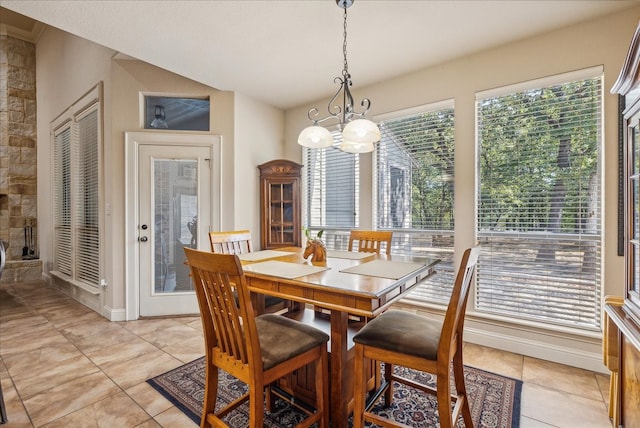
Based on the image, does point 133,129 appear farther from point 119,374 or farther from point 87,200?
point 119,374

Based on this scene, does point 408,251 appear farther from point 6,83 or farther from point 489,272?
point 6,83

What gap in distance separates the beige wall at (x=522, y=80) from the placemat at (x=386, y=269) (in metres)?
1.25

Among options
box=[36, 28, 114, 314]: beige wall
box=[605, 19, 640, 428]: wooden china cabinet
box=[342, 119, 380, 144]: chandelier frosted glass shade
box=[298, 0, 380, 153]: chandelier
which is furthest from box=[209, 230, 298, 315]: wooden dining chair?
box=[36, 28, 114, 314]: beige wall

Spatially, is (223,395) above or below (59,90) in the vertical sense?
below

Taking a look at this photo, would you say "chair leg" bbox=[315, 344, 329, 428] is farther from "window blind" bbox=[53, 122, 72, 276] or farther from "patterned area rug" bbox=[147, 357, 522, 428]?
"window blind" bbox=[53, 122, 72, 276]

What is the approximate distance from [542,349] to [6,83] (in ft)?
27.2

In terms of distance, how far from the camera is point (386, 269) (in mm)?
1870

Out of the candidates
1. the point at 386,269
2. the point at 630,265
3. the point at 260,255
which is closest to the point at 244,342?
the point at 386,269

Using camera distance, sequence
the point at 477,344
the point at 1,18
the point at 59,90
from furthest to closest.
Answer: the point at 1,18 < the point at 59,90 < the point at 477,344

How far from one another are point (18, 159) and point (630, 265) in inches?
305

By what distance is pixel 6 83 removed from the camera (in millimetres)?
5266

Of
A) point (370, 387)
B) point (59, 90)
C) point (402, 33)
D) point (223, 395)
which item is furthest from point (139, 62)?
point (370, 387)

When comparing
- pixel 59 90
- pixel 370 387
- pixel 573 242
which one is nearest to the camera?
pixel 370 387

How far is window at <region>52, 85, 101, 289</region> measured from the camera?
12.7 feet
